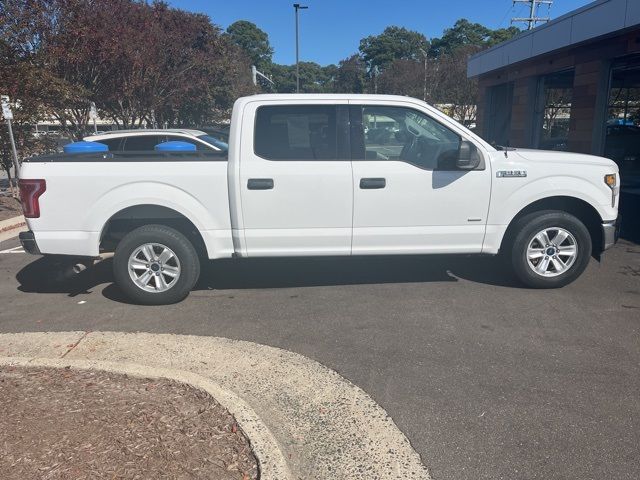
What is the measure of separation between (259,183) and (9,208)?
31.3 ft

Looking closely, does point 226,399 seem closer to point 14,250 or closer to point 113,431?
point 113,431

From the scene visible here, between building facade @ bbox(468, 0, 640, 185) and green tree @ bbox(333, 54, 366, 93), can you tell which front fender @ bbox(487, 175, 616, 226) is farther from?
green tree @ bbox(333, 54, 366, 93)

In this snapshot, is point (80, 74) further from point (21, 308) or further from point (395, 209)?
point (395, 209)

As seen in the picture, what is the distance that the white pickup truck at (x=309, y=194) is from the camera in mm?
5230

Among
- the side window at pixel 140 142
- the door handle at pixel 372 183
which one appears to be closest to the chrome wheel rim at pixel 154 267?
the door handle at pixel 372 183

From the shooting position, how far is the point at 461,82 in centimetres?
3700

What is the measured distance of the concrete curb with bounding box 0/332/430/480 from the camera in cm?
302

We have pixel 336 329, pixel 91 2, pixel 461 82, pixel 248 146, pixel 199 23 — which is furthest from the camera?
pixel 461 82

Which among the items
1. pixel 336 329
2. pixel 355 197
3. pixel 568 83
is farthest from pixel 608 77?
Answer: pixel 336 329

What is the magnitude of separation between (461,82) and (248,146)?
3469cm

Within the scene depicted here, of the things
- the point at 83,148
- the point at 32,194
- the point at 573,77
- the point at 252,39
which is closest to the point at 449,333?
the point at 32,194

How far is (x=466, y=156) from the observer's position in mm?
5211

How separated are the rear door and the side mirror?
3.47ft

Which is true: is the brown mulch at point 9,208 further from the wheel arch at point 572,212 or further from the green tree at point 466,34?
the green tree at point 466,34
